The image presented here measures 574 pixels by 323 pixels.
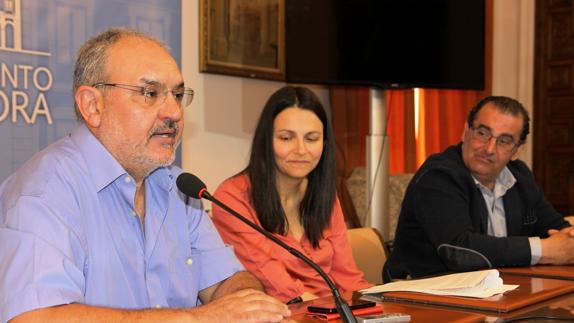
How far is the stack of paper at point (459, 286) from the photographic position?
203cm

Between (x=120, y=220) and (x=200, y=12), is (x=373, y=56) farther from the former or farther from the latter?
(x=120, y=220)

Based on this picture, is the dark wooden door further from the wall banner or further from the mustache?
the mustache

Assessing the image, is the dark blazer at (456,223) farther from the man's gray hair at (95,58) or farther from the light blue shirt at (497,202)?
the man's gray hair at (95,58)

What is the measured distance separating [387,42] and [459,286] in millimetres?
2429

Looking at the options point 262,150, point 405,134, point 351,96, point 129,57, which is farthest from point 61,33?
point 405,134

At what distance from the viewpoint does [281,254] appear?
2785 mm

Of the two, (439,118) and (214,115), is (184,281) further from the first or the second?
(439,118)

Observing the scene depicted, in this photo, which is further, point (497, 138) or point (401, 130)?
point (401, 130)

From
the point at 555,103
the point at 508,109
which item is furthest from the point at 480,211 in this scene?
the point at 555,103

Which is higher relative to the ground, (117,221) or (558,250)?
(117,221)

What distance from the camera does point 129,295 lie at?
1.85 meters

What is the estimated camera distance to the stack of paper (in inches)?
80.0

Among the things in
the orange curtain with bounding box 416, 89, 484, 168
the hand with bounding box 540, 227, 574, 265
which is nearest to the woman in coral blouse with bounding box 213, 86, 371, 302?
the hand with bounding box 540, 227, 574, 265

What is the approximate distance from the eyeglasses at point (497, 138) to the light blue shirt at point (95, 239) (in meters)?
1.34
